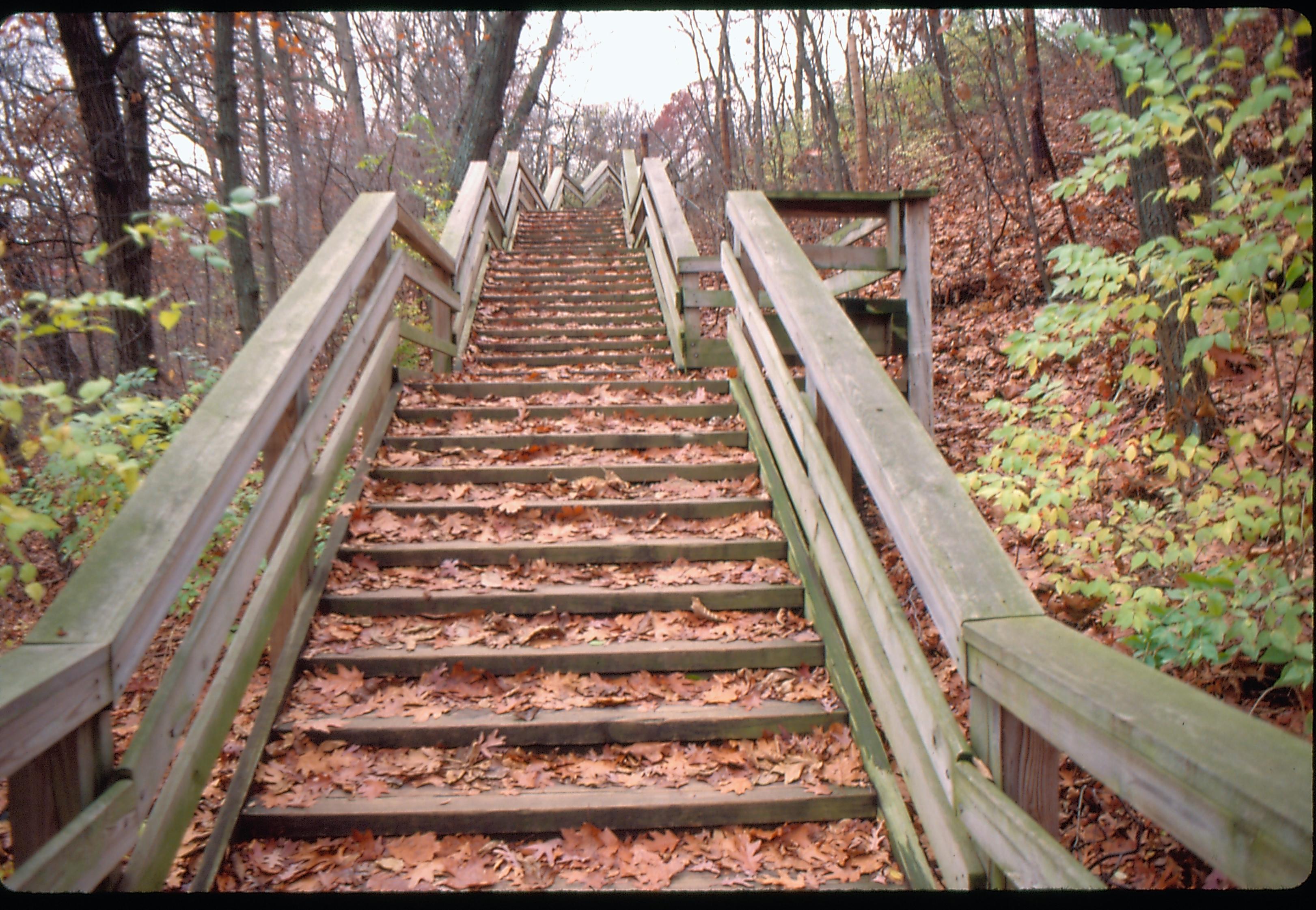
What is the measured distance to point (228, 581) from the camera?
2.17 m

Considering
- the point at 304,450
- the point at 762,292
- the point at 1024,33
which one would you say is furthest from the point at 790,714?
the point at 1024,33

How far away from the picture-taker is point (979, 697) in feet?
5.33

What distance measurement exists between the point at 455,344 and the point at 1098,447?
4.81 meters

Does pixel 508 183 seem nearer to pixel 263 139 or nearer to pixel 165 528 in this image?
pixel 263 139

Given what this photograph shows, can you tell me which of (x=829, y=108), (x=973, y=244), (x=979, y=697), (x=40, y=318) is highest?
(x=829, y=108)

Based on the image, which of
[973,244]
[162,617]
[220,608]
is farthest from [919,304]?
[973,244]

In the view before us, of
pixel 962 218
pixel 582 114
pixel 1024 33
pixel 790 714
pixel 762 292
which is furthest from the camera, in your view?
pixel 582 114

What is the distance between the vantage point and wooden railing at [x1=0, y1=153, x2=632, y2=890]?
1.50 meters

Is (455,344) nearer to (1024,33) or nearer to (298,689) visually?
(298,689)

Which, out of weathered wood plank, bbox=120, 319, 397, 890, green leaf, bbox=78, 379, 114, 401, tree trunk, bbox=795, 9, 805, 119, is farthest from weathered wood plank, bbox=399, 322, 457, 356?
tree trunk, bbox=795, 9, 805, 119

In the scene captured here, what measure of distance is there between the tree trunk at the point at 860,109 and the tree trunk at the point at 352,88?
8.82 m

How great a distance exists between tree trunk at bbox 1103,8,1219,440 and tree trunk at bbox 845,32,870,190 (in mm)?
4981

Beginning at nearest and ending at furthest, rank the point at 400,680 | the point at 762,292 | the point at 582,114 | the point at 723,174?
the point at 400,680
the point at 762,292
the point at 723,174
the point at 582,114

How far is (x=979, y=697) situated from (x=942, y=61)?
9732mm
